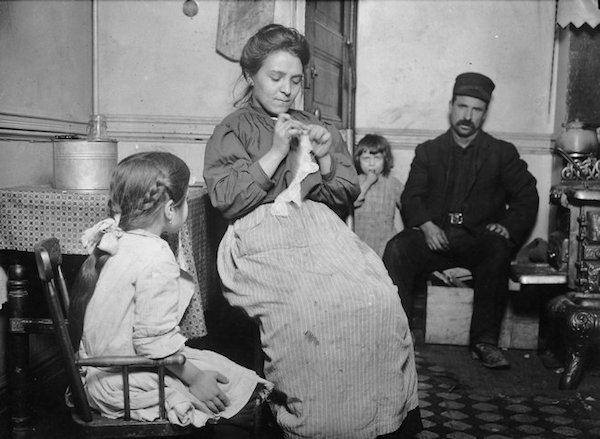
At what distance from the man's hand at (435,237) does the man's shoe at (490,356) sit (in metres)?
0.62

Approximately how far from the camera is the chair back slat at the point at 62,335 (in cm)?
170

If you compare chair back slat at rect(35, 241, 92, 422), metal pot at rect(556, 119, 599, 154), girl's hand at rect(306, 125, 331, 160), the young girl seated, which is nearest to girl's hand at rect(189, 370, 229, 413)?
the young girl seated

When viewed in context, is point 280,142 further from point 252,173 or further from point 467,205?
point 467,205

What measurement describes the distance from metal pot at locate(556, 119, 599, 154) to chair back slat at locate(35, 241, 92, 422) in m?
3.10

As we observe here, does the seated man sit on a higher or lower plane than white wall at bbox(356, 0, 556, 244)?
lower

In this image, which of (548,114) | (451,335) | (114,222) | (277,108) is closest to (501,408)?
(451,335)

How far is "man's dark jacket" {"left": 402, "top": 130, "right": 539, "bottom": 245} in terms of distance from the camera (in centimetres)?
411

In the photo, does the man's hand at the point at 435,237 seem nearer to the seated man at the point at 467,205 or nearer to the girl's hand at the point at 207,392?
the seated man at the point at 467,205

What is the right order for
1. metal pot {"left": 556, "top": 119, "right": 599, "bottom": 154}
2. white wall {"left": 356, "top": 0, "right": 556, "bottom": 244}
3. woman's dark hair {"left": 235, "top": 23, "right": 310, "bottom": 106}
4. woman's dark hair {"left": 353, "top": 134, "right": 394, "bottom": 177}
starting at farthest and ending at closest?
white wall {"left": 356, "top": 0, "right": 556, "bottom": 244} → woman's dark hair {"left": 353, "top": 134, "right": 394, "bottom": 177} → metal pot {"left": 556, "top": 119, "right": 599, "bottom": 154} → woman's dark hair {"left": 235, "top": 23, "right": 310, "bottom": 106}

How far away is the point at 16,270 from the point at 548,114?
3626 millimetres

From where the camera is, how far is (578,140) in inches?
149

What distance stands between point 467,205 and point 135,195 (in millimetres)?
2727

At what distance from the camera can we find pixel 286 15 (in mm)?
3965

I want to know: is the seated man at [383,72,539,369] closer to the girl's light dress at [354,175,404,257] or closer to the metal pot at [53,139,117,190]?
the girl's light dress at [354,175,404,257]
